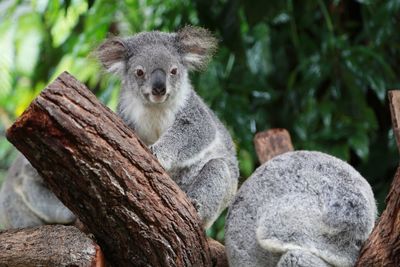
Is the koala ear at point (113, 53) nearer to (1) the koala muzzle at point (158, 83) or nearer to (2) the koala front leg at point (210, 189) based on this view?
(1) the koala muzzle at point (158, 83)

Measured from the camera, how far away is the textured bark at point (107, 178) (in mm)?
3404

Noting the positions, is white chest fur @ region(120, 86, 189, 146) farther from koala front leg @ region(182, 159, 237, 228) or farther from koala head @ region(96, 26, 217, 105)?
koala front leg @ region(182, 159, 237, 228)

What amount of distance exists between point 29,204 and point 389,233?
349 cm

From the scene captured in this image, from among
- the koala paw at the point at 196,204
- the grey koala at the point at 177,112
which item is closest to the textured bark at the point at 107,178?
the koala paw at the point at 196,204

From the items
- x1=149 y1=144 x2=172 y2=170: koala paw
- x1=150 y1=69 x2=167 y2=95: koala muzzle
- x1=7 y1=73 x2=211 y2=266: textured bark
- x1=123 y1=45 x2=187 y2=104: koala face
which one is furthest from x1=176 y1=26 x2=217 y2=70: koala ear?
x1=7 y1=73 x2=211 y2=266: textured bark

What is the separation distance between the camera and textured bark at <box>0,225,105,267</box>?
376 centimetres

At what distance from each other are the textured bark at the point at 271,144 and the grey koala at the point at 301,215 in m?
1.40

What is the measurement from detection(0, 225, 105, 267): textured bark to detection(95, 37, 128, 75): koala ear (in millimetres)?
1356

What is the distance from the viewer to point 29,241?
396 centimetres

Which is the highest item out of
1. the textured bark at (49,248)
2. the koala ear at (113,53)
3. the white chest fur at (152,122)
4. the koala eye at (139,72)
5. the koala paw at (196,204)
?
the koala ear at (113,53)

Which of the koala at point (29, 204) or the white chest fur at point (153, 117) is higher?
the white chest fur at point (153, 117)

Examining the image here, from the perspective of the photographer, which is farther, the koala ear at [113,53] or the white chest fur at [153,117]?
the koala ear at [113,53]

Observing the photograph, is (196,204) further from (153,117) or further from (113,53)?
(113,53)

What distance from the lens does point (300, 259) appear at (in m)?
3.54
